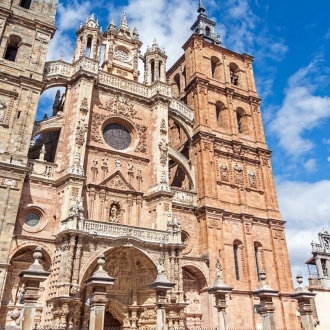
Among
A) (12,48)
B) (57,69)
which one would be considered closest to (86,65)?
(57,69)

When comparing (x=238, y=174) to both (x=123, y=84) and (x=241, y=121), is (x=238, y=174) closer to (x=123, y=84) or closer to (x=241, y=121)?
(x=241, y=121)

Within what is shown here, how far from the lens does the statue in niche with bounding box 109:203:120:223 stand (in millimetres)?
21297

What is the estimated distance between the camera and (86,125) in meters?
21.4

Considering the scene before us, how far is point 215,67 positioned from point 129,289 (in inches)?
846

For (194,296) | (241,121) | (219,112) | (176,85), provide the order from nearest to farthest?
(194,296)
(219,112)
(241,121)
(176,85)

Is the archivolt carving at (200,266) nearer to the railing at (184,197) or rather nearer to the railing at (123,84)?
the railing at (184,197)

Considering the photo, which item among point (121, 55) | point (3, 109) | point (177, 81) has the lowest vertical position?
point (3, 109)

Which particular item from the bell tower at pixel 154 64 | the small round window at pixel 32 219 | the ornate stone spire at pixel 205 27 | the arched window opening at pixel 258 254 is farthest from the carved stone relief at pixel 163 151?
the ornate stone spire at pixel 205 27

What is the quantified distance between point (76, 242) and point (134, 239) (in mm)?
2933

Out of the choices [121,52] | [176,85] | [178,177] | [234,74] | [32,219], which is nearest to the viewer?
[32,219]

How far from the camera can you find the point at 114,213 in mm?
21484

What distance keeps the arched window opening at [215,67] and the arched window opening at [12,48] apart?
16560 mm

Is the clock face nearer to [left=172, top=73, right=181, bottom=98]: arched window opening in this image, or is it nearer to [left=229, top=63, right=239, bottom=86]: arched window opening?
[left=172, top=73, right=181, bottom=98]: arched window opening

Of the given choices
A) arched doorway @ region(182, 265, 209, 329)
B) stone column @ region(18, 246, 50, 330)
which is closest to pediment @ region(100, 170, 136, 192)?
arched doorway @ region(182, 265, 209, 329)
